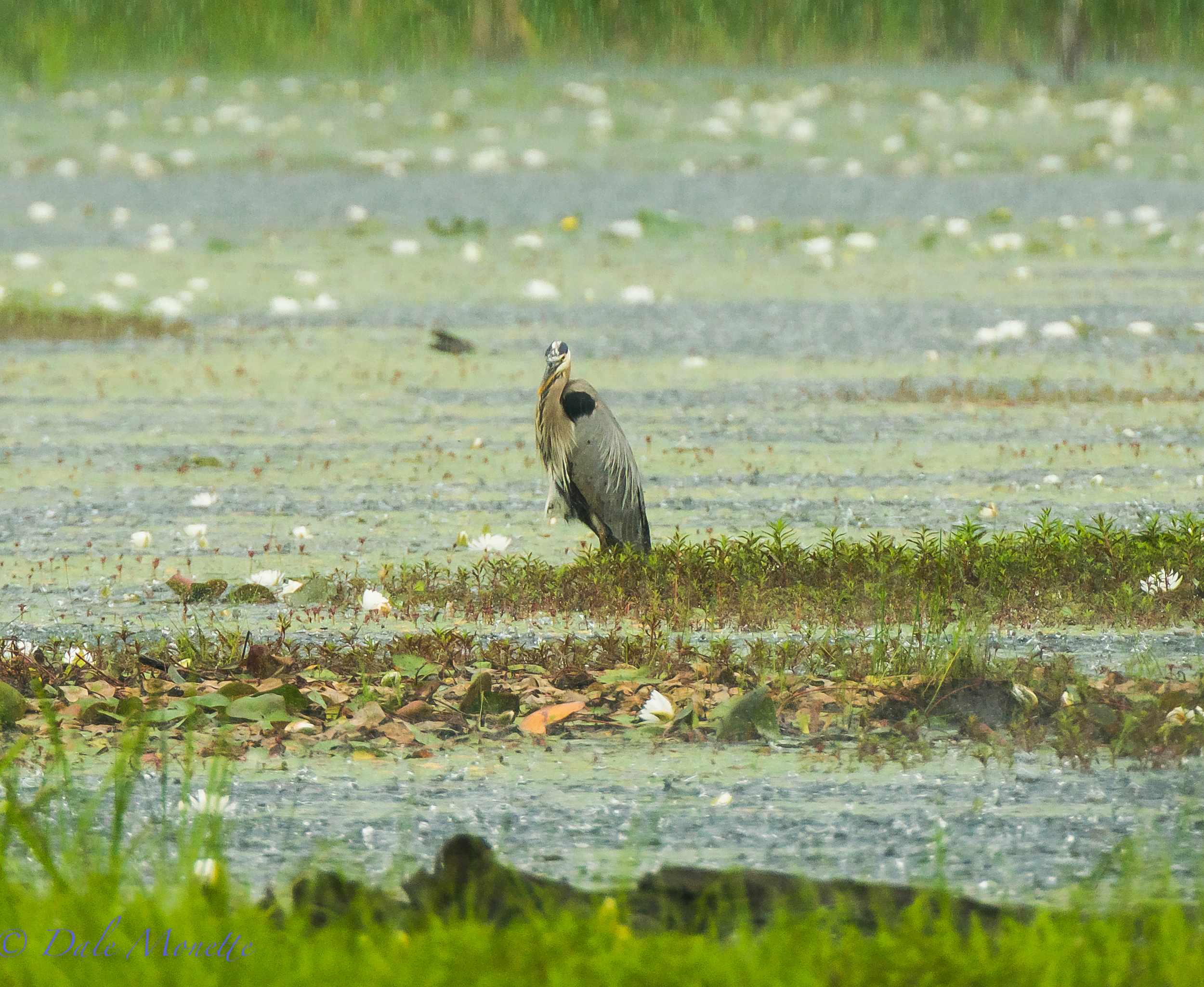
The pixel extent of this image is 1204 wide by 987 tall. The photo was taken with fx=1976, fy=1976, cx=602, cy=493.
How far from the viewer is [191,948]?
10.9 ft

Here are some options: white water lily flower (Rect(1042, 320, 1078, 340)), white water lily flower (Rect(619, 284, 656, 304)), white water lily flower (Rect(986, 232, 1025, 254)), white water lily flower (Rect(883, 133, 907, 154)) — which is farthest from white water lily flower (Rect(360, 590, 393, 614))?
white water lily flower (Rect(883, 133, 907, 154))

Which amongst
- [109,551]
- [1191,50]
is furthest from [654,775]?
[1191,50]

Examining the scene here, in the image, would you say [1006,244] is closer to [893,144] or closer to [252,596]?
[893,144]

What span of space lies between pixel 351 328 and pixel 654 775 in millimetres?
7808

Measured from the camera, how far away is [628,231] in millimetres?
15594

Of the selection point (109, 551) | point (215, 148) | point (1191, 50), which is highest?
point (1191, 50)

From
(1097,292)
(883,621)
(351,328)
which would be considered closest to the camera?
(883,621)

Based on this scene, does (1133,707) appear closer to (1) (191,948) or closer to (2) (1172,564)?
(2) (1172,564)

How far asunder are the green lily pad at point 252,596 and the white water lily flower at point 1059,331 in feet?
21.0

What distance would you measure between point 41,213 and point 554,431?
35.7 ft

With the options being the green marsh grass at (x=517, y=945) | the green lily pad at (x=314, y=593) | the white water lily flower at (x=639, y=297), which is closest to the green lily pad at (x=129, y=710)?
the green lily pad at (x=314, y=593)

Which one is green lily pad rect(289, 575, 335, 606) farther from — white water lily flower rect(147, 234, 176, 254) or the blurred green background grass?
the blurred green background grass

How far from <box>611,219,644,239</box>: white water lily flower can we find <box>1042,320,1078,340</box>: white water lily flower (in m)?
4.58

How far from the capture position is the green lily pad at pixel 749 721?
509 centimetres
